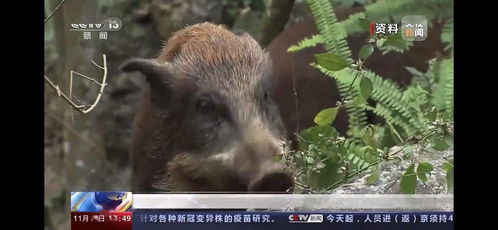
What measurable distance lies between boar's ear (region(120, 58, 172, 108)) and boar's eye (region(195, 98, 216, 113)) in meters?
0.12

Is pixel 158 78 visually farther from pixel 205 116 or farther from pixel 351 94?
pixel 351 94

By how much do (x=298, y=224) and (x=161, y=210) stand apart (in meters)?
0.52

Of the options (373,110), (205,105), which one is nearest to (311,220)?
(373,110)

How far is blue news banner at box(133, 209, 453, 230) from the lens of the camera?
294 centimetres

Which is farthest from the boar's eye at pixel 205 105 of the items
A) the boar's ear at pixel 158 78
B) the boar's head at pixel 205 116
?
the boar's ear at pixel 158 78

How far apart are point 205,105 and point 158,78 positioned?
0.69 ft

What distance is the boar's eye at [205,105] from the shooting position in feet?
9.77

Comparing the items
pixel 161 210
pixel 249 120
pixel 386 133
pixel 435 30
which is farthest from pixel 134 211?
pixel 435 30

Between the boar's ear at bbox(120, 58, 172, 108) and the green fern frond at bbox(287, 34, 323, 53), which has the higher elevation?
the green fern frond at bbox(287, 34, 323, 53)

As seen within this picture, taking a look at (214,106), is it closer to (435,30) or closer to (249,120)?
(249,120)

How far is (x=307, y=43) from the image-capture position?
2969mm

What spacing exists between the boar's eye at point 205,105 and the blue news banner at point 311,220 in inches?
15.1

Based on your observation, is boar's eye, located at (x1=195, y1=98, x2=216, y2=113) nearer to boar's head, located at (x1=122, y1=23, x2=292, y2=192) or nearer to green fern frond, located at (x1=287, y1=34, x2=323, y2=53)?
boar's head, located at (x1=122, y1=23, x2=292, y2=192)

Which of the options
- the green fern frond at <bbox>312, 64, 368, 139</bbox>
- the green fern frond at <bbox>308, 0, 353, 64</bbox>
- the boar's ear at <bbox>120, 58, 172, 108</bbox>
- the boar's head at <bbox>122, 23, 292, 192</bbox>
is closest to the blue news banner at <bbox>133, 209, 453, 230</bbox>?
the boar's head at <bbox>122, 23, 292, 192</bbox>
